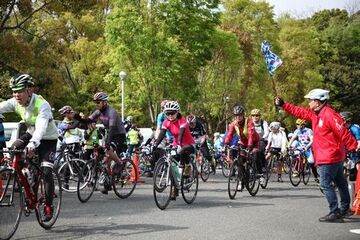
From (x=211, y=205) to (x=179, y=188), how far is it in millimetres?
792

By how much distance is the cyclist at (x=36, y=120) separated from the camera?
7227mm

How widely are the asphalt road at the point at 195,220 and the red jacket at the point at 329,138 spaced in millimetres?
1013

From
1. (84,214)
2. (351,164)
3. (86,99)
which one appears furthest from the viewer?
(86,99)

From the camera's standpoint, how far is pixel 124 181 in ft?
39.1

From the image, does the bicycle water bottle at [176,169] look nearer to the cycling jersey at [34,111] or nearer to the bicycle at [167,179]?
the bicycle at [167,179]

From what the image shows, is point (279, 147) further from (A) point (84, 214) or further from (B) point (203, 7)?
(B) point (203, 7)

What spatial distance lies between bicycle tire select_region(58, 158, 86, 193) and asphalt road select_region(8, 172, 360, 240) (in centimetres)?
24

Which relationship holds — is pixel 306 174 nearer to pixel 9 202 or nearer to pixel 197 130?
pixel 197 130

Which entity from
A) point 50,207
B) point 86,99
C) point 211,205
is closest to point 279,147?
point 211,205

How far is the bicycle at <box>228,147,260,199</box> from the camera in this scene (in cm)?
1199

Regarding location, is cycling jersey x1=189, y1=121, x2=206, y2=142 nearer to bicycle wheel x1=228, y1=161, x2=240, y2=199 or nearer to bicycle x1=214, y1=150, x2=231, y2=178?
bicycle x1=214, y1=150, x2=231, y2=178

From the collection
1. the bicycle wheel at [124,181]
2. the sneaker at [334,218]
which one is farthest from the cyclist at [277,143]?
the sneaker at [334,218]

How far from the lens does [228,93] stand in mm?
47906

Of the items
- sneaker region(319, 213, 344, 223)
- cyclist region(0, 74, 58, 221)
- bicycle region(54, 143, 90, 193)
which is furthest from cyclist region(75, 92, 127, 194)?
→ sneaker region(319, 213, 344, 223)
